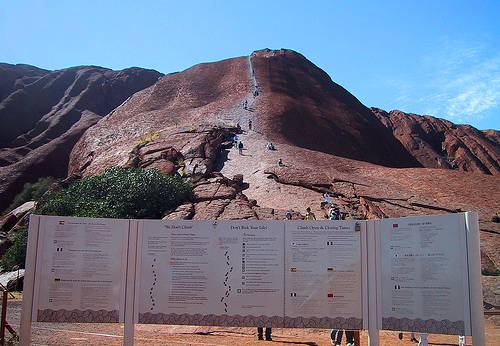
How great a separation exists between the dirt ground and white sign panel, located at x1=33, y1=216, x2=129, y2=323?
6.47ft

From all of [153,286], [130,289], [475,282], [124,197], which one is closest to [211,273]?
[153,286]

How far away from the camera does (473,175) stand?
104ft

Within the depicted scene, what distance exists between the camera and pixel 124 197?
23.7 meters

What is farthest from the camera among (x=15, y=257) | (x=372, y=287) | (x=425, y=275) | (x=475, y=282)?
(x=15, y=257)

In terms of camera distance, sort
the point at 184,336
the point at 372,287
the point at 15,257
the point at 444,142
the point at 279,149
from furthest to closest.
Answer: the point at 444,142 < the point at 279,149 < the point at 15,257 < the point at 184,336 < the point at 372,287

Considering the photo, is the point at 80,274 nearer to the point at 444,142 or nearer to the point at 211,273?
the point at 211,273

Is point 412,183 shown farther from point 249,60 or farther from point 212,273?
point 249,60

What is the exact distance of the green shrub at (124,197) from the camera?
23078 millimetres

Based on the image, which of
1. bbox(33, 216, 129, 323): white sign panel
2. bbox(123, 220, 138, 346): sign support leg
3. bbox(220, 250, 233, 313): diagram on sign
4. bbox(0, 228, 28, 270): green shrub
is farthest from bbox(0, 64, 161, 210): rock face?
bbox(220, 250, 233, 313): diagram on sign

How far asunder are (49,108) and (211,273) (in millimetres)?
87063

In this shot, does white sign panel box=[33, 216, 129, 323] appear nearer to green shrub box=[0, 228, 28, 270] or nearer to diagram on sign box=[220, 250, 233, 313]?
diagram on sign box=[220, 250, 233, 313]

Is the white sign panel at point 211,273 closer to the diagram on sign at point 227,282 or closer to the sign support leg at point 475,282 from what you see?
the diagram on sign at point 227,282

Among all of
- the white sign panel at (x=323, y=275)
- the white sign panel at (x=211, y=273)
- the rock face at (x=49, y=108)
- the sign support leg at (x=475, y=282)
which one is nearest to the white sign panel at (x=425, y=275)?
the sign support leg at (x=475, y=282)

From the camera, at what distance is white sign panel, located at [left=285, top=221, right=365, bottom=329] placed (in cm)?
792
